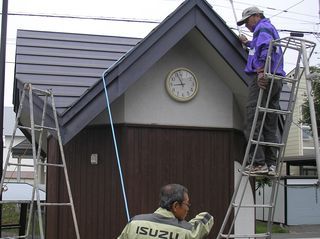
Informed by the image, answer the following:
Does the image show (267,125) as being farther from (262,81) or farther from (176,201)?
(176,201)

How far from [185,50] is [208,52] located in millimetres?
407

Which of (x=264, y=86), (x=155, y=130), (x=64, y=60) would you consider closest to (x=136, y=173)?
(x=155, y=130)

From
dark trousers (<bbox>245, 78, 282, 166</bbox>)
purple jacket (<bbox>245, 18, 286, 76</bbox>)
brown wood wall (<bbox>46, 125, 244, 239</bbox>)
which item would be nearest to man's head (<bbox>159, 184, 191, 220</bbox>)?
dark trousers (<bbox>245, 78, 282, 166</bbox>)

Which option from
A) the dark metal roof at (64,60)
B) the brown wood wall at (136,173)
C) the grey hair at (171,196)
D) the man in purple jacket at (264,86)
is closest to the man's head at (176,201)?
the grey hair at (171,196)

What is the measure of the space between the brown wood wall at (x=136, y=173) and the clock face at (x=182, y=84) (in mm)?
521

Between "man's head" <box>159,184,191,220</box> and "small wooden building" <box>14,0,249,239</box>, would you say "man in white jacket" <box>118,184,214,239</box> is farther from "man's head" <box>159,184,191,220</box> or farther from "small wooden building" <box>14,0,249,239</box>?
"small wooden building" <box>14,0,249,239</box>

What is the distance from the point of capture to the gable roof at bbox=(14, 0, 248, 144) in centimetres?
670

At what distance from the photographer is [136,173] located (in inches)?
300

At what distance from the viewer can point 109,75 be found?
677cm

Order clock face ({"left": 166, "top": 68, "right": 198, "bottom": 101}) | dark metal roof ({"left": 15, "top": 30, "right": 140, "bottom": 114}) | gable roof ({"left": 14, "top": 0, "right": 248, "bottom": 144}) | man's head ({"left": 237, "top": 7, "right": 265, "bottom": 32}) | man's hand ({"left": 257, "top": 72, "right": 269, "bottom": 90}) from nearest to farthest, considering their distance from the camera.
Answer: man's hand ({"left": 257, "top": 72, "right": 269, "bottom": 90}), man's head ({"left": 237, "top": 7, "right": 265, "bottom": 32}), gable roof ({"left": 14, "top": 0, "right": 248, "bottom": 144}), dark metal roof ({"left": 15, "top": 30, "right": 140, "bottom": 114}), clock face ({"left": 166, "top": 68, "right": 198, "bottom": 101})

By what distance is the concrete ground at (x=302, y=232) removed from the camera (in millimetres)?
18411

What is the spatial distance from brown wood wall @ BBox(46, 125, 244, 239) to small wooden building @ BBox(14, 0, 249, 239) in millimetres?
15

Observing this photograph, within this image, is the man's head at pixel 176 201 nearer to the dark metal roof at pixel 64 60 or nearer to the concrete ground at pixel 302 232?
the dark metal roof at pixel 64 60

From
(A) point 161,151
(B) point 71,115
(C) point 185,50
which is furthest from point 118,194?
(C) point 185,50
